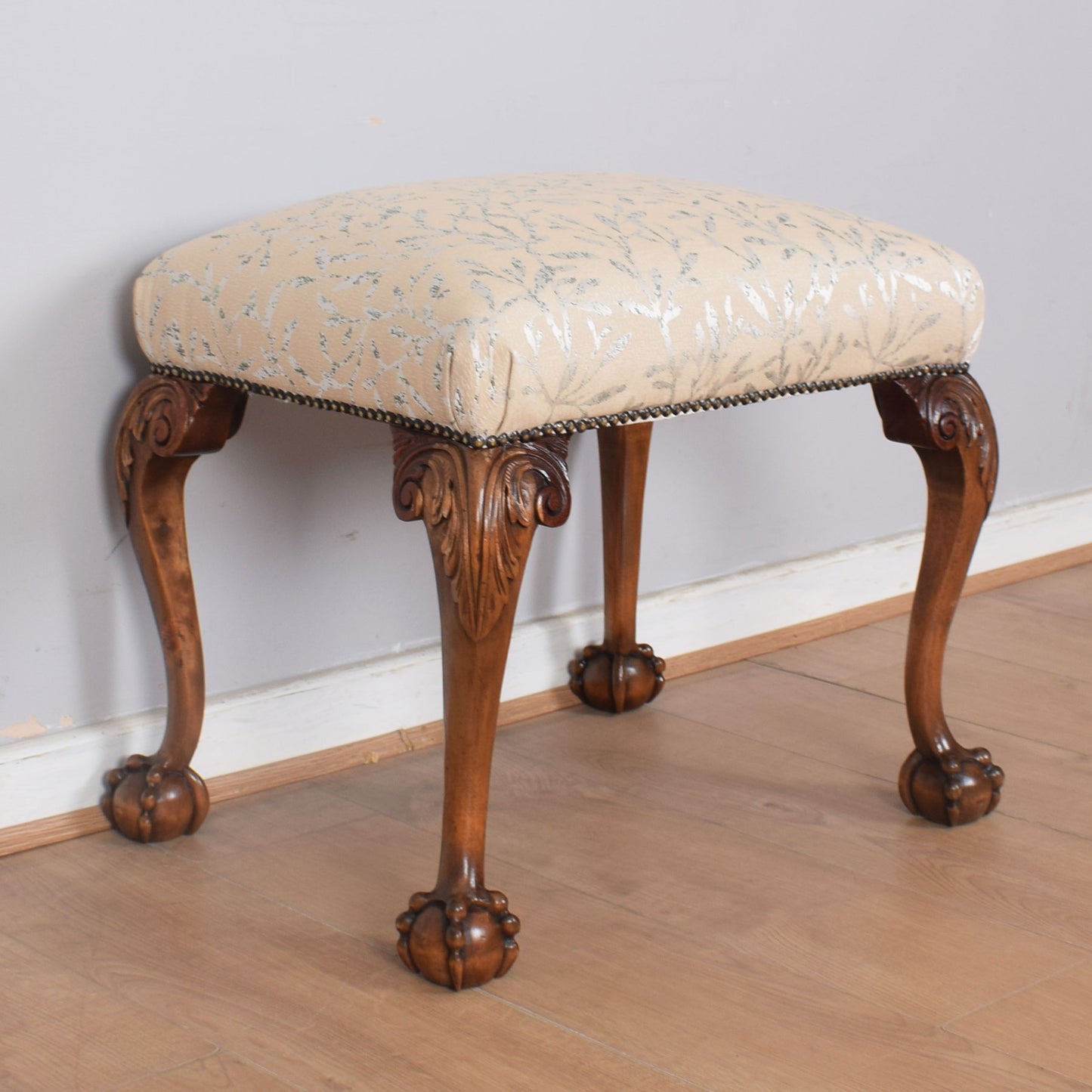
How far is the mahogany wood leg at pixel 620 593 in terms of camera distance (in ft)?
5.01

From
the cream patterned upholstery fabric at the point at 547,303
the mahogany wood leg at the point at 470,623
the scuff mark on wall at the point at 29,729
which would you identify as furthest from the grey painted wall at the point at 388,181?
the mahogany wood leg at the point at 470,623

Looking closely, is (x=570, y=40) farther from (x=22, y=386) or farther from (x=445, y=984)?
(x=445, y=984)

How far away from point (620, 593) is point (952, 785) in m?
0.41

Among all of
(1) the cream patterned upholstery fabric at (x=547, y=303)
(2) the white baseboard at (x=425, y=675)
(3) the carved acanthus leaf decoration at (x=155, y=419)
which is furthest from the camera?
(2) the white baseboard at (x=425, y=675)

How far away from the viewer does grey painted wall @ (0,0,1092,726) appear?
1.23 m

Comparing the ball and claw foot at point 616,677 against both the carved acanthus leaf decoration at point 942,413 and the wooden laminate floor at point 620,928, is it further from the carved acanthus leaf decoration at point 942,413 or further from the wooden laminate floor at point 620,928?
the carved acanthus leaf decoration at point 942,413

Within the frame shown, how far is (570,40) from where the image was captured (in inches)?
59.6

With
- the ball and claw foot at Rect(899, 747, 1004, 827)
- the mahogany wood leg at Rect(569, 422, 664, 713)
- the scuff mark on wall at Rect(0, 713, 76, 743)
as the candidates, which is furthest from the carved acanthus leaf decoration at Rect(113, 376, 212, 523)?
the ball and claw foot at Rect(899, 747, 1004, 827)

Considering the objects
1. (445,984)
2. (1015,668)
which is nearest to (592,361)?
(445,984)

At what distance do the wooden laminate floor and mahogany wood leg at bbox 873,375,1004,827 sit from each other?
0.04 m

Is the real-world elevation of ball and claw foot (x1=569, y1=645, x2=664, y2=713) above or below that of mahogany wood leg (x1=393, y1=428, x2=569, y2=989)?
below

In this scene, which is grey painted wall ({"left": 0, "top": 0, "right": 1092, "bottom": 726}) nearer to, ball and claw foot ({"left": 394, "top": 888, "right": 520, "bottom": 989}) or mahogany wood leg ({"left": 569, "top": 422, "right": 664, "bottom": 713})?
mahogany wood leg ({"left": 569, "top": 422, "right": 664, "bottom": 713})

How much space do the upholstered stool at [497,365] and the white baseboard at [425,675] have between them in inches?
2.1

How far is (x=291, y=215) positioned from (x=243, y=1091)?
62 centimetres
